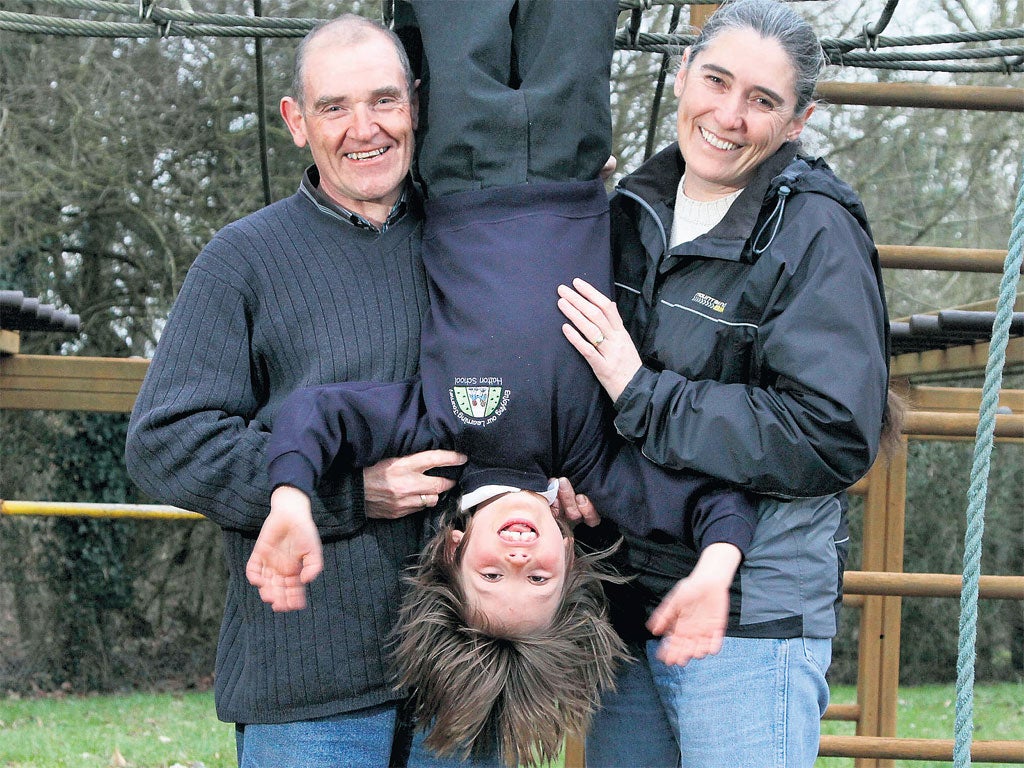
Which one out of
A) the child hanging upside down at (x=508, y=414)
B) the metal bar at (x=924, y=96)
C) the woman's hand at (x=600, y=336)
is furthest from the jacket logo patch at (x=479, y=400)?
the metal bar at (x=924, y=96)

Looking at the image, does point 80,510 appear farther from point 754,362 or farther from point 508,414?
point 754,362

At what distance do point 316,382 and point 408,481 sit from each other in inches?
8.9

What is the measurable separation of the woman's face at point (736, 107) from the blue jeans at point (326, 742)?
1067 millimetres

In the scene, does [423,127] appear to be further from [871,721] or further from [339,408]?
[871,721]

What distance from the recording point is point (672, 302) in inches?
70.9

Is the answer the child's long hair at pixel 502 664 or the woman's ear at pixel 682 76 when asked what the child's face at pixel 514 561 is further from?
the woman's ear at pixel 682 76

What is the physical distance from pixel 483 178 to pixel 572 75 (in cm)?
24

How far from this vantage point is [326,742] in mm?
1822

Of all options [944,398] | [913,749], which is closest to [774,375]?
[913,749]

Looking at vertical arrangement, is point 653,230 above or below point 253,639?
above

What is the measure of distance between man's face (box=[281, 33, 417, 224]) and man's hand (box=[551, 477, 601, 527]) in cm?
61

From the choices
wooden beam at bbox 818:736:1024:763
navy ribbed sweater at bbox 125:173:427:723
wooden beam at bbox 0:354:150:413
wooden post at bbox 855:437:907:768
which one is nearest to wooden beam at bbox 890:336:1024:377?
wooden post at bbox 855:437:907:768

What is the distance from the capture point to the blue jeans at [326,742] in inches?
71.6

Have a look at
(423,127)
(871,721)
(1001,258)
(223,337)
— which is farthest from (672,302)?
(871,721)
